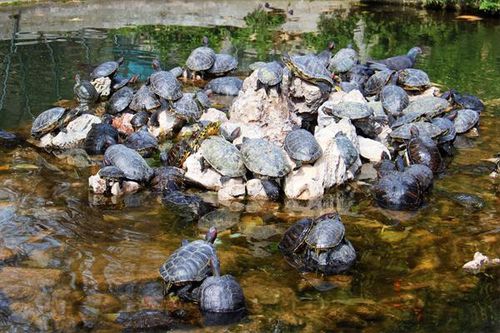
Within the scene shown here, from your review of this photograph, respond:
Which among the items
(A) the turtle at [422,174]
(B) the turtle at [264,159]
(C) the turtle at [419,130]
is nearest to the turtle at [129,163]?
(B) the turtle at [264,159]

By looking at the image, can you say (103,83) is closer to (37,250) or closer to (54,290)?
(37,250)

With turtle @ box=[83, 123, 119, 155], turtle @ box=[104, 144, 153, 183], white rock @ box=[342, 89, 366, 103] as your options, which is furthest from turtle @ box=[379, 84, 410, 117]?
turtle @ box=[83, 123, 119, 155]

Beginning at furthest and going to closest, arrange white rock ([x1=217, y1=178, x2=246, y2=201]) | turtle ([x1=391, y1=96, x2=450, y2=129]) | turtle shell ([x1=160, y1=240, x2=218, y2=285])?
turtle ([x1=391, y1=96, x2=450, y2=129]) < white rock ([x1=217, y1=178, x2=246, y2=201]) < turtle shell ([x1=160, y1=240, x2=218, y2=285])

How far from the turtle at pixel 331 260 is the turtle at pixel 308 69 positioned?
11.1 feet

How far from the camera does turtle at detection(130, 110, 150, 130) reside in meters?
9.08

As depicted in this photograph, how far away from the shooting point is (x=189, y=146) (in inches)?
303

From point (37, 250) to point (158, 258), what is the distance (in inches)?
43.7

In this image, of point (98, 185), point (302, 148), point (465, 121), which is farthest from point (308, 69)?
point (98, 185)

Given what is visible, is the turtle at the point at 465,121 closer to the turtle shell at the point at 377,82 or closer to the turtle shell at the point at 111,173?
the turtle shell at the point at 377,82

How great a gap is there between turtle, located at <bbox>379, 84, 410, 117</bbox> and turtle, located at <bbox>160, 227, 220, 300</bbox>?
5149 mm

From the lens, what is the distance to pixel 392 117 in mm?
9234

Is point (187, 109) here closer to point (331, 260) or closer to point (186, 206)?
point (186, 206)

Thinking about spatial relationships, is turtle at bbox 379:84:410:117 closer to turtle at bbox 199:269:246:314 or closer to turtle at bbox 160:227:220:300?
turtle at bbox 160:227:220:300

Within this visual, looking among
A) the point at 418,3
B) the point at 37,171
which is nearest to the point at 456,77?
the point at 37,171
